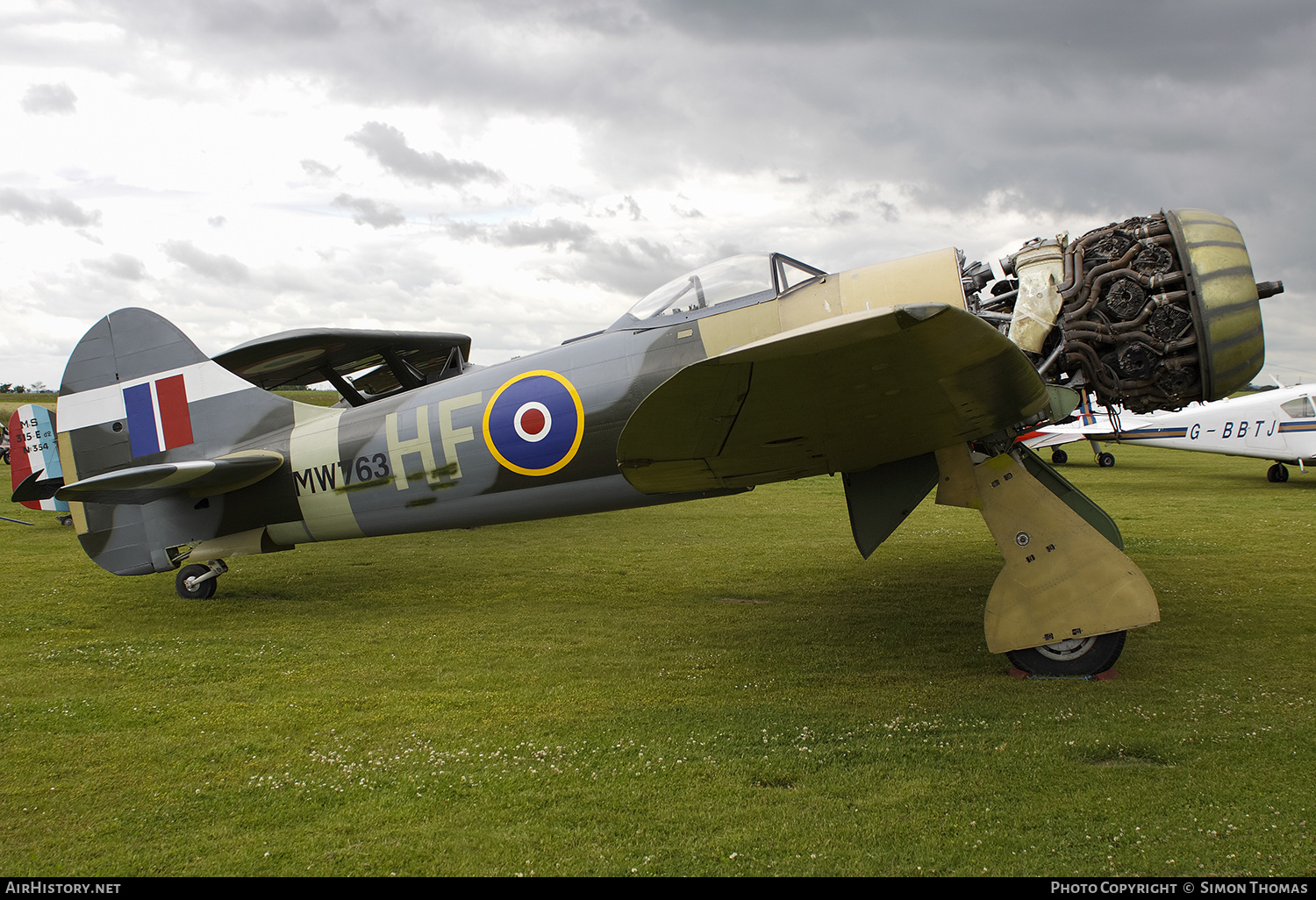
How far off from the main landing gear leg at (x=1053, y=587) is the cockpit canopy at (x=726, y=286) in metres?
1.70

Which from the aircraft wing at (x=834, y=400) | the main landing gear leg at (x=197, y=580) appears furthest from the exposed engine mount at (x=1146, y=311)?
the main landing gear leg at (x=197, y=580)

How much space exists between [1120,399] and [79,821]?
5432 mm

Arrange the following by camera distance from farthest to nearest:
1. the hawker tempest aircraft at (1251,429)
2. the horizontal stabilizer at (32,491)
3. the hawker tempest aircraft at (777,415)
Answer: the hawker tempest aircraft at (1251,429), the horizontal stabilizer at (32,491), the hawker tempest aircraft at (777,415)

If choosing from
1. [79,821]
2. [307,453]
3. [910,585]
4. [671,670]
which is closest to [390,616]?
[307,453]

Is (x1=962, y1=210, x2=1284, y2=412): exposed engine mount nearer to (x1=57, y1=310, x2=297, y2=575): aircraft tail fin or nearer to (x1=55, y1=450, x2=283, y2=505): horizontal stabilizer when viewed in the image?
(x1=55, y1=450, x2=283, y2=505): horizontal stabilizer

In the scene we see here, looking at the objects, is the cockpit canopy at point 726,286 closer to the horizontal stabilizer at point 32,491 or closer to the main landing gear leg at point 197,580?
the main landing gear leg at point 197,580

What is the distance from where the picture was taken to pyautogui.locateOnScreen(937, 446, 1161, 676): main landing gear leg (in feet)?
13.5

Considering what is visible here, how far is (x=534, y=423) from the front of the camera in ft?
17.3

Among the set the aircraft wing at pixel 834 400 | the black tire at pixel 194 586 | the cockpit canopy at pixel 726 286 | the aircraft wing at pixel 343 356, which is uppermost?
the aircraft wing at pixel 343 356

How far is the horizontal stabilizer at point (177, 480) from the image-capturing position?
233 inches

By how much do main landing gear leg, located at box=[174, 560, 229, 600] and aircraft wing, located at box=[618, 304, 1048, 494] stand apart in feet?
15.0

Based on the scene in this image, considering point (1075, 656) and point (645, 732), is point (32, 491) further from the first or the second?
point (1075, 656)

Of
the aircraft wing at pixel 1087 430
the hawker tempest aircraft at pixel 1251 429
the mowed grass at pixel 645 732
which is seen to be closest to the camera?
the mowed grass at pixel 645 732

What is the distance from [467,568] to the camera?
8.37m
